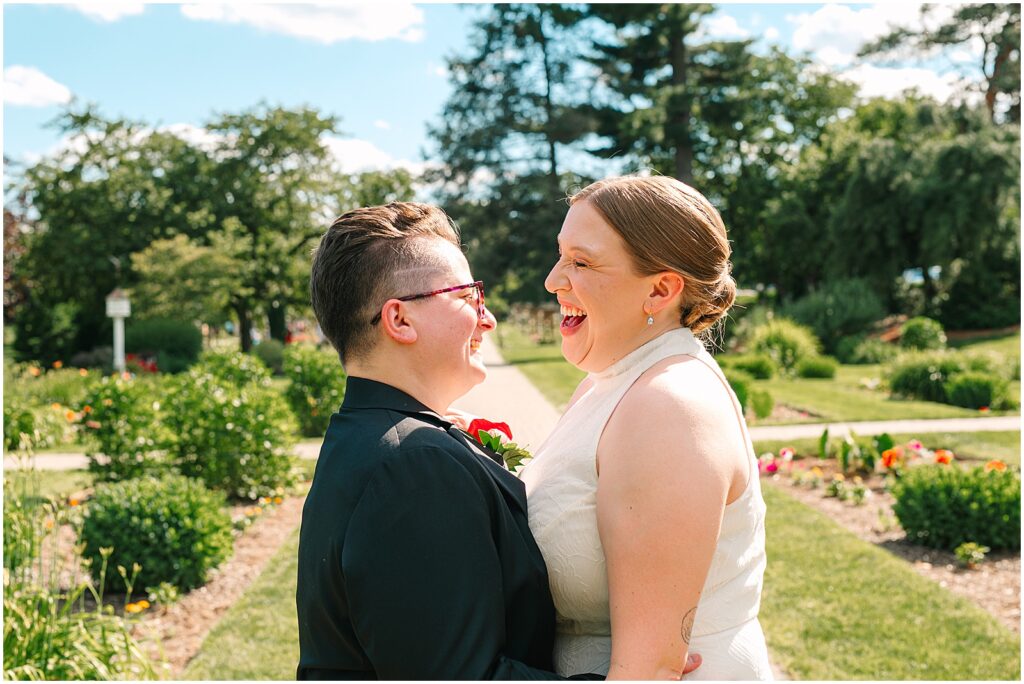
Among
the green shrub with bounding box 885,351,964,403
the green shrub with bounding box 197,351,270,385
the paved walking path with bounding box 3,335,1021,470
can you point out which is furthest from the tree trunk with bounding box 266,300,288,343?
the green shrub with bounding box 885,351,964,403

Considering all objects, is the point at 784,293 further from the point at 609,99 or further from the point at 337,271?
the point at 337,271

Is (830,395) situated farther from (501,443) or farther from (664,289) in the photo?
(664,289)

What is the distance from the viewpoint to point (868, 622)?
5.22 metres

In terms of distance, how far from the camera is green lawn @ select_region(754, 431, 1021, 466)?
9.71 meters

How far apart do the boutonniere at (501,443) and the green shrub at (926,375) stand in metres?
14.3

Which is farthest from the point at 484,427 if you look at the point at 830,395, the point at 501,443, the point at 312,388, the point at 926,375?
the point at 926,375

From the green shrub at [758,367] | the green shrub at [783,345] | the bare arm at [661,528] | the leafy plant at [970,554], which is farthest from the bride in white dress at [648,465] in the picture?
the green shrub at [783,345]

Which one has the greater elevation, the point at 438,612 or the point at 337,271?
the point at 337,271

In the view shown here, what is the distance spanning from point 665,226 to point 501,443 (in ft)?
2.49

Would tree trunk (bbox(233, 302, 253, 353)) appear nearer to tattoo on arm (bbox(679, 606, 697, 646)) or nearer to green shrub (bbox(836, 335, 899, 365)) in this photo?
green shrub (bbox(836, 335, 899, 365))

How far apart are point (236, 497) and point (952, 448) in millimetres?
8156

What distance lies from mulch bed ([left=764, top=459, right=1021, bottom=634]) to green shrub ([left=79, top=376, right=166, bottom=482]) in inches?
262

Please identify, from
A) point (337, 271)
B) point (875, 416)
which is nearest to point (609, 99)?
point (875, 416)

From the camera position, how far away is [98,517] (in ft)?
19.7
